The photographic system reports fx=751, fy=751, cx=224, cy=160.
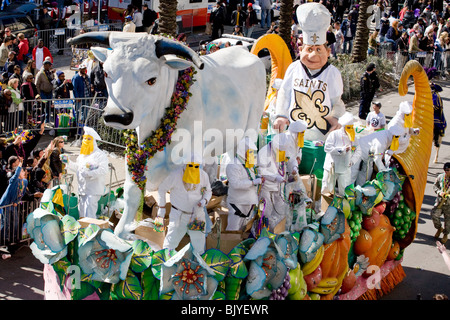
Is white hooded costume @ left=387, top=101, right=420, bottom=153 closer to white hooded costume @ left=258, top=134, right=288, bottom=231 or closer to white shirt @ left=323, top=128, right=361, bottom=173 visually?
white shirt @ left=323, top=128, right=361, bottom=173

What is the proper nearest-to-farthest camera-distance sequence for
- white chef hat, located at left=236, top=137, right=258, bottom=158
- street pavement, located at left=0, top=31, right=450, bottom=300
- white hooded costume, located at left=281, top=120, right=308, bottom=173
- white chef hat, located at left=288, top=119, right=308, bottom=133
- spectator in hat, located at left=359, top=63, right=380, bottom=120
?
white chef hat, located at left=236, top=137, right=258, bottom=158
white hooded costume, located at left=281, top=120, right=308, bottom=173
white chef hat, located at left=288, top=119, right=308, bottom=133
street pavement, located at left=0, top=31, right=450, bottom=300
spectator in hat, located at left=359, top=63, right=380, bottom=120

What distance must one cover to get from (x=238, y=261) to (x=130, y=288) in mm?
1166

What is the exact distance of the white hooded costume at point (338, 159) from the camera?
10.3 metres

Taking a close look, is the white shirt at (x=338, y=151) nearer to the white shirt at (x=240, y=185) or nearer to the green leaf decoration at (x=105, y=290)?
the white shirt at (x=240, y=185)

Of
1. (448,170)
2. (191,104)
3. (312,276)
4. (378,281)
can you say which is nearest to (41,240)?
(191,104)

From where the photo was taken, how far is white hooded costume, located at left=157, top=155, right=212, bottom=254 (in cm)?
830

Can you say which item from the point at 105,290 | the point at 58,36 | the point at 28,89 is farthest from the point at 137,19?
the point at 105,290

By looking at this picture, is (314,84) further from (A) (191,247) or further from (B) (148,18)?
(B) (148,18)

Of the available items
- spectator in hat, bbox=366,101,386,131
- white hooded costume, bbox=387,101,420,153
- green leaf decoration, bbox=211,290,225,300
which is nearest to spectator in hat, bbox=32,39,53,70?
spectator in hat, bbox=366,101,386,131

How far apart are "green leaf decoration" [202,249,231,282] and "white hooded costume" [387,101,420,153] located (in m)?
4.22

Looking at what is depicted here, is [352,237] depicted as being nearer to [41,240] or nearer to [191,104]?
[191,104]

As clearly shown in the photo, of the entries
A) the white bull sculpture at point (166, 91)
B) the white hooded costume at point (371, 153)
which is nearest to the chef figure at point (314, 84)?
the white hooded costume at point (371, 153)

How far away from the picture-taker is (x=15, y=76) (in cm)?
1572

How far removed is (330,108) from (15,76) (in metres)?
7.58
